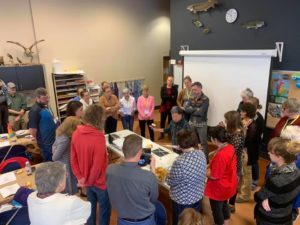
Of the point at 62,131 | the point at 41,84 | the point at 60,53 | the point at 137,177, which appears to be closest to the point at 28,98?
the point at 41,84

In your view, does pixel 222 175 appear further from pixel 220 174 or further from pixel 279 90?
pixel 279 90

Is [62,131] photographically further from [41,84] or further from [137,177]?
[41,84]

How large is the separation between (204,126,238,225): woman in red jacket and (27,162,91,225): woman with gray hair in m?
1.33

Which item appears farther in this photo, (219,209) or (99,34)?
(99,34)

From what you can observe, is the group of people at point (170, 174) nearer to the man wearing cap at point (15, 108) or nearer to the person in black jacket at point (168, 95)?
the man wearing cap at point (15, 108)

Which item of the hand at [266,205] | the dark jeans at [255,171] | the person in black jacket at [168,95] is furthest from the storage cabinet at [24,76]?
the hand at [266,205]

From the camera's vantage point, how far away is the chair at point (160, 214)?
1983 mm

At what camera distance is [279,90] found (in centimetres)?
423

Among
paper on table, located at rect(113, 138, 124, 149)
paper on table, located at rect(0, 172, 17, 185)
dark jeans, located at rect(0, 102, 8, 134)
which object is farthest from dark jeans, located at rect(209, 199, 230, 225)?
dark jeans, located at rect(0, 102, 8, 134)

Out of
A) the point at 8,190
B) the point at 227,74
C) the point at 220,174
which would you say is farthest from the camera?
the point at 227,74

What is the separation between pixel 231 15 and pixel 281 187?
3.91 meters

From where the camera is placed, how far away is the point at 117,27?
7176 mm

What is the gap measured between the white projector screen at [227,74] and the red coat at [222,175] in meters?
2.47

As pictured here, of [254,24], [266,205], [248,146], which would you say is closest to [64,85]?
[254,24]
